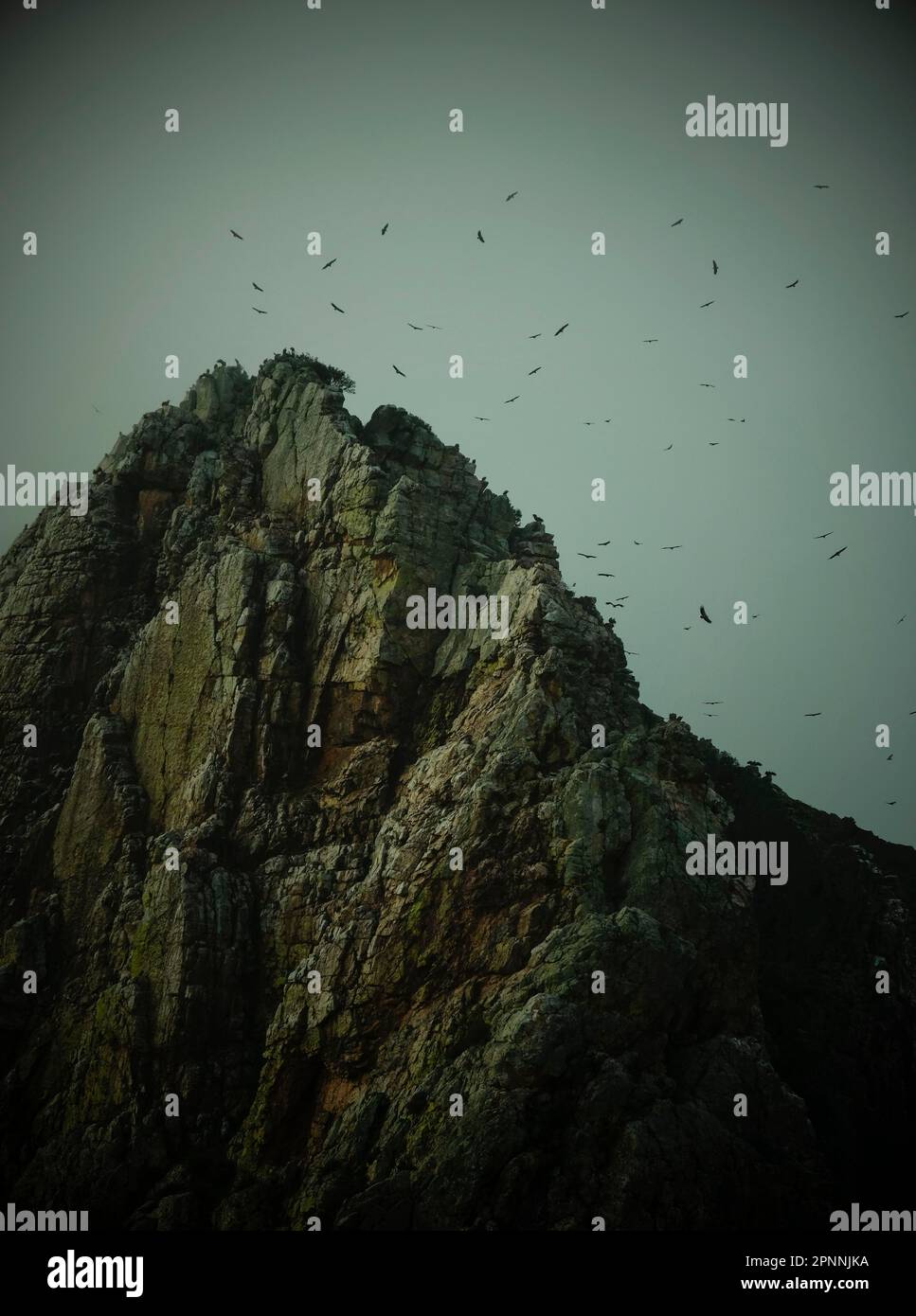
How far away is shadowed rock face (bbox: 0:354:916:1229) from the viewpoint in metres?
35.0

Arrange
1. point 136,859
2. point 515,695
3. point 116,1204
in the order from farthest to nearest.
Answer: point 136,859, point 515,695, point 116,1204

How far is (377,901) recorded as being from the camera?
42.0m

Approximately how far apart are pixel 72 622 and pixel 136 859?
47.0ft

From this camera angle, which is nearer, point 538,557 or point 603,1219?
point 603,1219

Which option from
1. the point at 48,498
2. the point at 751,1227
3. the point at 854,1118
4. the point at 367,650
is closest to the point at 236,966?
the point at 367,650

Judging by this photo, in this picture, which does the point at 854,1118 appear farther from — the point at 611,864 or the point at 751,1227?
the point at 611,864

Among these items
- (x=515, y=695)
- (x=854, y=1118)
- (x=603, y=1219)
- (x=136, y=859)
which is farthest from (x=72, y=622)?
(x=854, y=1118)

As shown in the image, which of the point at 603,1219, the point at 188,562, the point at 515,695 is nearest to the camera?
the point at 603,1219

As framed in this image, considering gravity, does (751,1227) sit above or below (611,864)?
below

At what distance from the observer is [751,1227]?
108 feet

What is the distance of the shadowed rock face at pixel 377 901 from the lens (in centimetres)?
3500

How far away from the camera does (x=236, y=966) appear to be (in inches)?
1726

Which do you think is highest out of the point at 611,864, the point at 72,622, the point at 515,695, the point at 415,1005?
the point at 72,622
